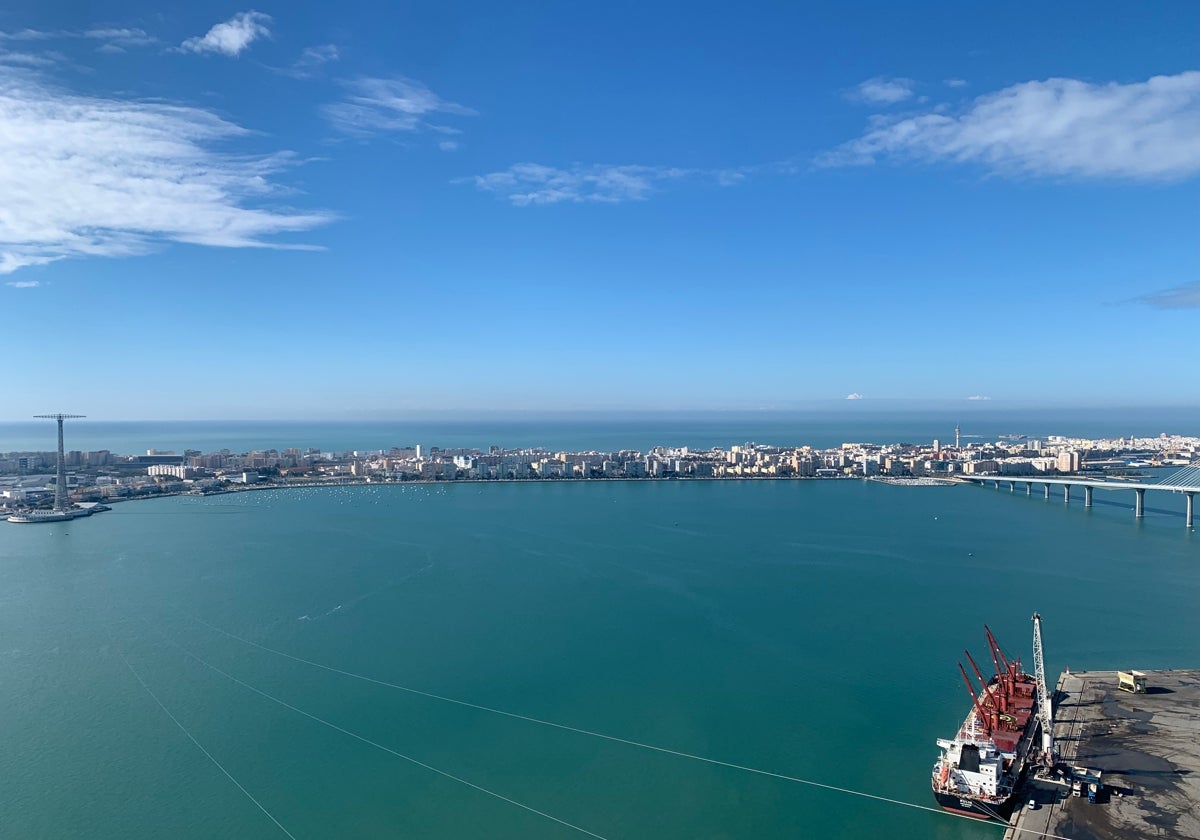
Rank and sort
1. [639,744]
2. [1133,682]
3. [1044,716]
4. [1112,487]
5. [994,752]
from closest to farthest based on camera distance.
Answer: [994,752] → [1044,716] → [639,744] → [1133,682] → [1112,487]

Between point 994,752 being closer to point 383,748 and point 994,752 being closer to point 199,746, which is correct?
point 383,748

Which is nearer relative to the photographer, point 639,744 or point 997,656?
point 639,744

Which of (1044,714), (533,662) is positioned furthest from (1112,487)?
(533,662)

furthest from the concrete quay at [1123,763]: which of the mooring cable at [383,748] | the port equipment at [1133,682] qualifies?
the mooring cable at [383,748]

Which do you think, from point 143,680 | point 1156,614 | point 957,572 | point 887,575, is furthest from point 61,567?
point 1156,614

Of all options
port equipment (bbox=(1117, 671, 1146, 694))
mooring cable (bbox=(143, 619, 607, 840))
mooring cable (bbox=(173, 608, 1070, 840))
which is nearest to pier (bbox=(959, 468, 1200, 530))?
port equipment (bbox=(1117, 671, 1146, 694))

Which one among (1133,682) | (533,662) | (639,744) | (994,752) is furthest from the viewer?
(533,662)

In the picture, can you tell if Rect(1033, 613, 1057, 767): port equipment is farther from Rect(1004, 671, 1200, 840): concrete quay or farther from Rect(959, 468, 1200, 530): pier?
Rect(959, 468, 1200, 530): pier

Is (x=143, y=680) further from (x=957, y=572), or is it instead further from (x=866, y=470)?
(x=866, y=470)
